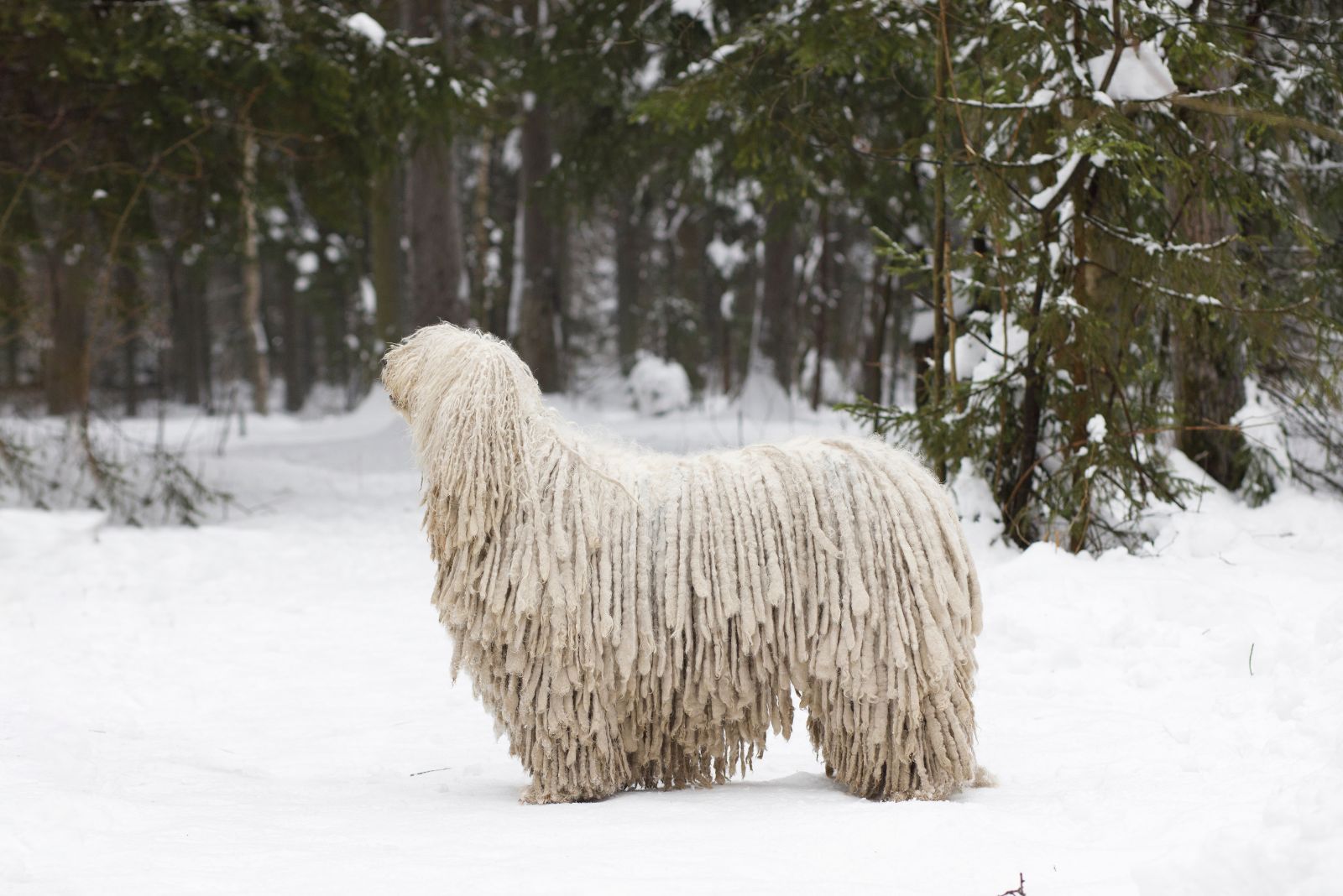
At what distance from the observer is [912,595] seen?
156 inches

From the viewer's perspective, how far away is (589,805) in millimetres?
3988

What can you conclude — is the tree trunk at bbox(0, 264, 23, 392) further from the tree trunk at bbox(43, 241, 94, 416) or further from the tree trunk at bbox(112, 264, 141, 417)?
the tree trunk at bbox(43, 241, 94, 416)

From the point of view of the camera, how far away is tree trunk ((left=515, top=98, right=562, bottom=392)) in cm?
1825

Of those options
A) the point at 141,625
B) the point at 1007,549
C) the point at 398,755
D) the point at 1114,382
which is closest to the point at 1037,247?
the point at 1114,382

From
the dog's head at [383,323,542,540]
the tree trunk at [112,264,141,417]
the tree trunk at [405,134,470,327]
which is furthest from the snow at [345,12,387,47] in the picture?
the dog's head at [383,323,542,540]

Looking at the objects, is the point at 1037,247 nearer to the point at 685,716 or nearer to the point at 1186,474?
the point at 1186,474

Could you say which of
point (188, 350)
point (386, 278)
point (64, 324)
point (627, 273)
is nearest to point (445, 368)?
point (64, 324)

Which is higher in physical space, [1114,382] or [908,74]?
[908,74]

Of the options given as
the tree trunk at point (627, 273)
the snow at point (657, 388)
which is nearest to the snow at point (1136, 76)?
the snow at point (657, 388)

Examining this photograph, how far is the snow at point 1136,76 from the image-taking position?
6.20m

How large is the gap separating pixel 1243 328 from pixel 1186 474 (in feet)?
4.46

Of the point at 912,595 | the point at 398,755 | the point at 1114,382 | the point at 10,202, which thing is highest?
the point at 10,202

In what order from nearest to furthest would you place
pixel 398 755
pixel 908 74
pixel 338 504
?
pixel 398 755
pixel 908 74
pixel 338 504

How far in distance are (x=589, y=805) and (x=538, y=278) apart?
49.6ft
